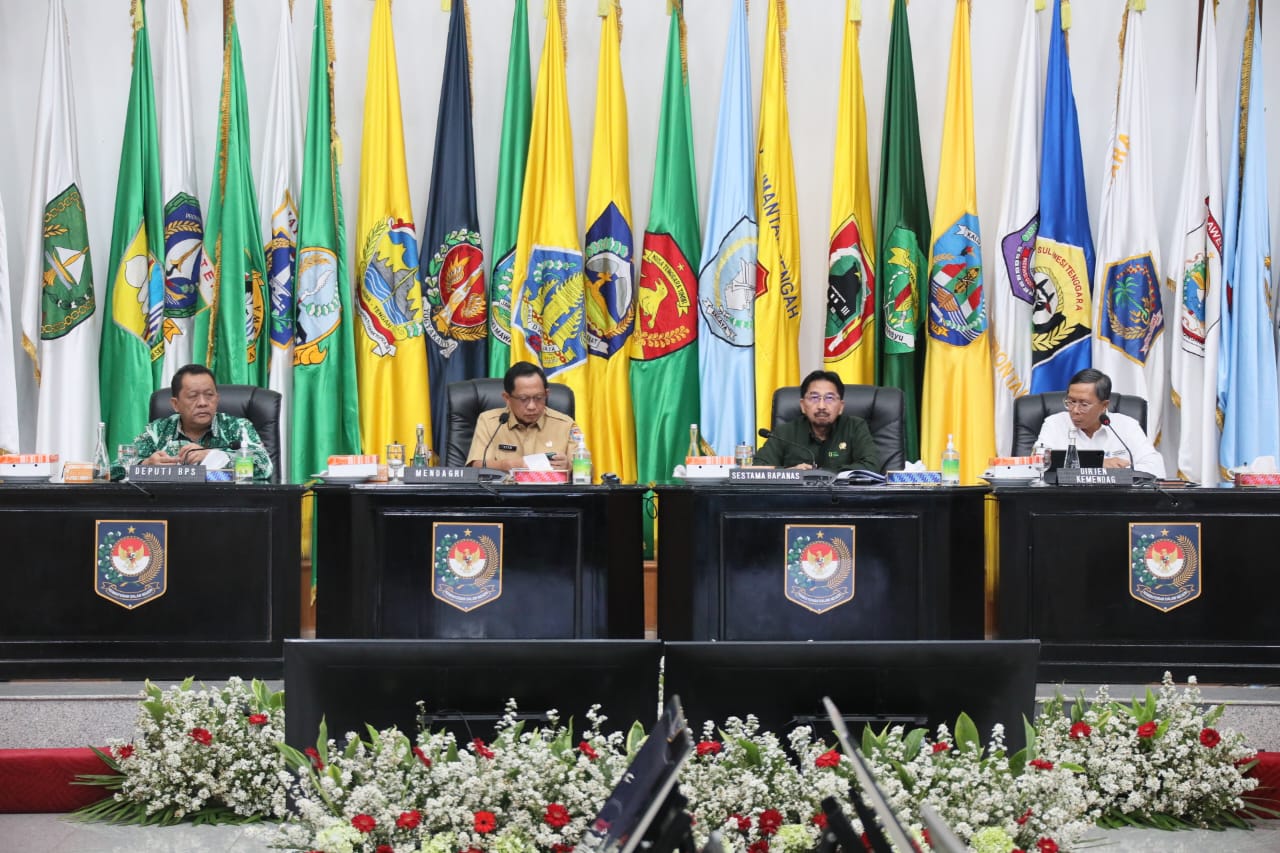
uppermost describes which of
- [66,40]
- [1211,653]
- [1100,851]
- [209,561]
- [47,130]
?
[66,40]

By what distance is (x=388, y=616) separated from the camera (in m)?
4.09

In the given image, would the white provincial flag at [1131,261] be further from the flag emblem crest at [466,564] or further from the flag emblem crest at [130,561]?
the flag emblem crest at [130,561]

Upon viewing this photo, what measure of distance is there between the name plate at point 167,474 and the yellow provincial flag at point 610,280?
245 centimetres

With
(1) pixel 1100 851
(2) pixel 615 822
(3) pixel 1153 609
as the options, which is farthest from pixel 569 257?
(2) pixel 615 822

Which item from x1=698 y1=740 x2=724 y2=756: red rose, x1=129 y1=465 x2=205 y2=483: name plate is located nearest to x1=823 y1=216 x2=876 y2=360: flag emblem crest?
x1=129 y1=465 x2=205 y2=483: name plate

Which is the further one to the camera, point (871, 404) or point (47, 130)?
point (47, 130)

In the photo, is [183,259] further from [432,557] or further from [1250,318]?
[1250,318]

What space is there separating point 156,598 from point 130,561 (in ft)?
0.50

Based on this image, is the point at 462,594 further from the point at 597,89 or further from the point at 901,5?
the point at 901,5

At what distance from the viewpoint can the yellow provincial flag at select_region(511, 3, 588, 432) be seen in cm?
622

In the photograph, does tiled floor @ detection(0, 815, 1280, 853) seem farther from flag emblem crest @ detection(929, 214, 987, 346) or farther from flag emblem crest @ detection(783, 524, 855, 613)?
flag emblem crest @ detection(929, 214, 987, 346)

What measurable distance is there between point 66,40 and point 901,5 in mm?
4343

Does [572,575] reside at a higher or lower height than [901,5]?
lower

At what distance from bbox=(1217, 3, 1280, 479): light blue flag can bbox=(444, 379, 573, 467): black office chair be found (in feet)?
11.2
